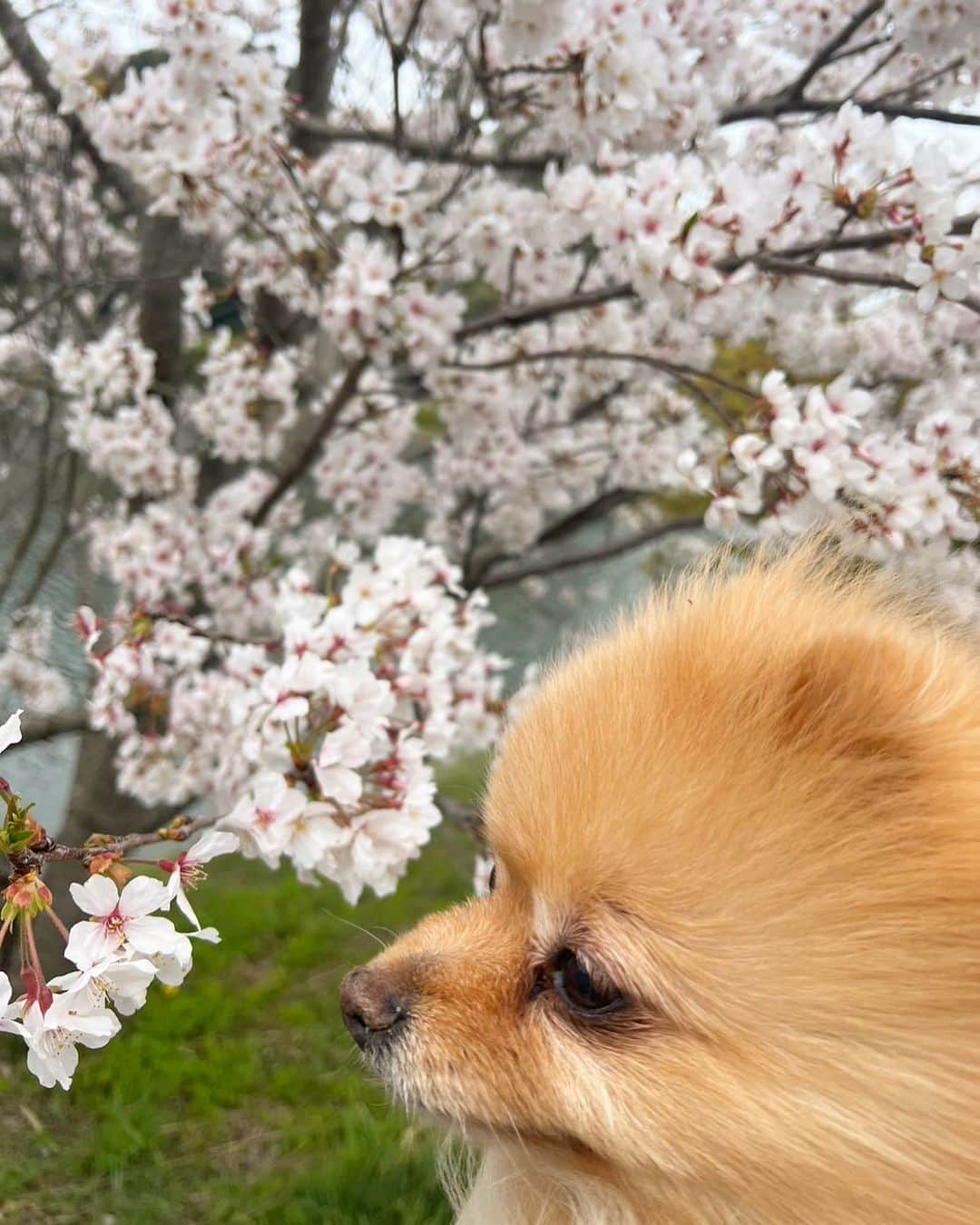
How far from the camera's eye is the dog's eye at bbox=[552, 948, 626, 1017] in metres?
0.94

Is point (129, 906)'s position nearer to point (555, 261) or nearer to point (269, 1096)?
point (269, 1096)

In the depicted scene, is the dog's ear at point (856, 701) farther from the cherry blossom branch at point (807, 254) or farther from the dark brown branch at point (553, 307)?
the dark brown branch at point (553, 307)

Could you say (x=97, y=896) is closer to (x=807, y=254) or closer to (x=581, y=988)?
(x=581, y=988)

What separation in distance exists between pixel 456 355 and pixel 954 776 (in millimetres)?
3240

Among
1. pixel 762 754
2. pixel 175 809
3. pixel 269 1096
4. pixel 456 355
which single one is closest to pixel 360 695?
pixel 762 754

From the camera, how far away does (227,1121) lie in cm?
299

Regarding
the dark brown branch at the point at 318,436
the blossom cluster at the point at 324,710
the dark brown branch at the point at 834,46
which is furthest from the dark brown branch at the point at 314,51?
the blossom cluster at the point at 324,710

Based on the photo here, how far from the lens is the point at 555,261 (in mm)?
3709

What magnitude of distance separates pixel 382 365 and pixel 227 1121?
2.74m

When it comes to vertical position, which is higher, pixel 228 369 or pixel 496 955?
pixel 228 369

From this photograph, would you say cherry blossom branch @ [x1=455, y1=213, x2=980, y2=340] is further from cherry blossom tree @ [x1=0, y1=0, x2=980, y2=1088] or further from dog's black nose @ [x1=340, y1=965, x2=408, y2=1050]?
dog's black nose @ [x1=340, y1=965, x2=408, y2=1050]

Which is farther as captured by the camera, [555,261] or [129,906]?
[555,261]

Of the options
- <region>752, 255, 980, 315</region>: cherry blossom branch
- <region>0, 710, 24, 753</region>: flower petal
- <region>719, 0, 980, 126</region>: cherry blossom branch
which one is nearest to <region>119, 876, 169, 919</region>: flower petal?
<region>0, 710, 24, 753</region>: flower petal

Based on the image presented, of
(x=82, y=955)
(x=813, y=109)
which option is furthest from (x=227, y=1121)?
(x=813, y=109)
